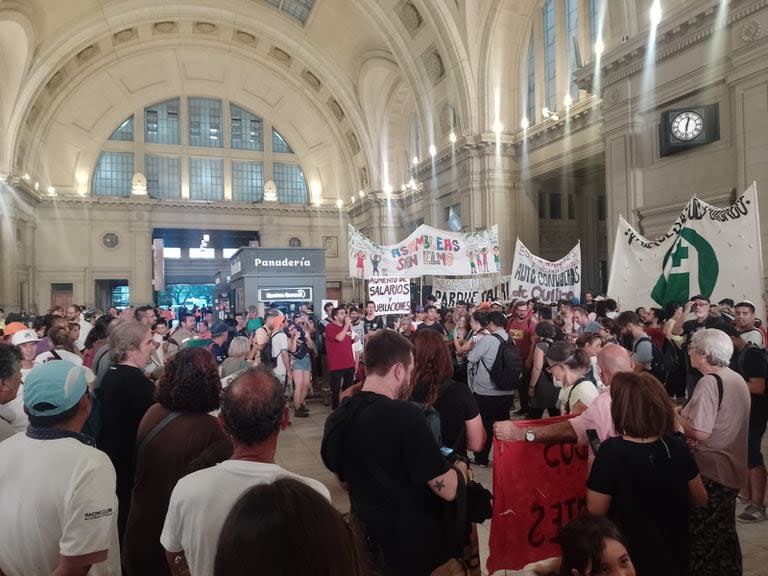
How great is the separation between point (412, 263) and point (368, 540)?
1147cm

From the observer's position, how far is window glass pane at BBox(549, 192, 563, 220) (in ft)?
74.1

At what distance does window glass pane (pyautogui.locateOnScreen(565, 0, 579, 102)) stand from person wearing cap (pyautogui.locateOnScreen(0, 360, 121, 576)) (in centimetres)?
A: 1792

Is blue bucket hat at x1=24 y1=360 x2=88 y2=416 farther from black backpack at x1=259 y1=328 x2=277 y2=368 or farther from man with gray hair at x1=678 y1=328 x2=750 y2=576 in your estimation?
black backpack at x1=259 y1=328 x2=277 y2=368

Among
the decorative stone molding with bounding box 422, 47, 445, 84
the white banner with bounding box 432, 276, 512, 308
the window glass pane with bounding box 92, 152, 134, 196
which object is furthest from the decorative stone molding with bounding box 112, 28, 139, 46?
the white banner with bounding box 432, 276, 512, 308

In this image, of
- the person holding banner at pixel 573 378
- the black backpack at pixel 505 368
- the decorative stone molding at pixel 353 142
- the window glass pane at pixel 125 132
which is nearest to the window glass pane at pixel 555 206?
the decorative stone molding at pixel 353 142

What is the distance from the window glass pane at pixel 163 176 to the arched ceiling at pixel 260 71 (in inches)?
108

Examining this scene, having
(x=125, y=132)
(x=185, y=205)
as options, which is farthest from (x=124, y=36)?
(x=185, y=205)

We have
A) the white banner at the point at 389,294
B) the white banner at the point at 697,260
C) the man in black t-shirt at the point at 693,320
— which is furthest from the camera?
the white banner at the point at 389,294

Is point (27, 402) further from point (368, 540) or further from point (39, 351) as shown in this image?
point (39, 351)

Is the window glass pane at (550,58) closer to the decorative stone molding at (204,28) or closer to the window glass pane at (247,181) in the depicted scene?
the decorative stone molding at (204,28)

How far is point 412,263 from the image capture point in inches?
543

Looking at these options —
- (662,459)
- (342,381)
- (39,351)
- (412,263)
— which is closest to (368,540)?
(662,459)

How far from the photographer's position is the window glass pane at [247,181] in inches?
1309

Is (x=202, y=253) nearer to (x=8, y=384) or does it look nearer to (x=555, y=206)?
(x=555, y=206)
